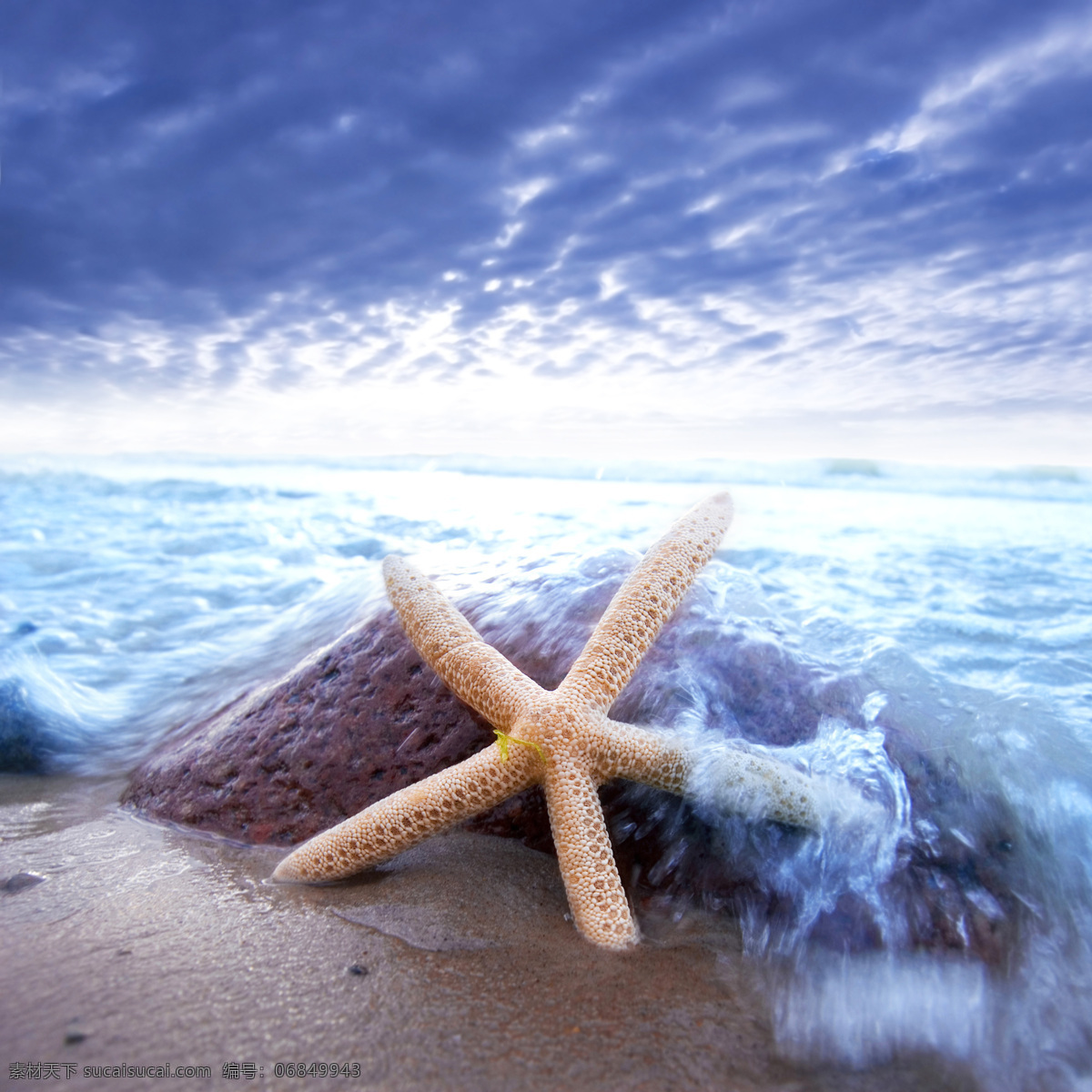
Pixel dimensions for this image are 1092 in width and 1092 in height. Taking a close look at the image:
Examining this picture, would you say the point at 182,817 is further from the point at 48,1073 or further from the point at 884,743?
the point at 884,743

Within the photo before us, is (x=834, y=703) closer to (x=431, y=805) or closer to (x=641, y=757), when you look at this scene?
(x=641, y=757)

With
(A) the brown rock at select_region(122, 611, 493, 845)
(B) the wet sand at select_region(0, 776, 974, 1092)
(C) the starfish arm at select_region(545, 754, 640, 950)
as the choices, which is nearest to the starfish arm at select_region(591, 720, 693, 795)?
(C) the starfish arm at select_region(545, 754, 640, 950)

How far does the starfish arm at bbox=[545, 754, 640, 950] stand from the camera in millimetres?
2166

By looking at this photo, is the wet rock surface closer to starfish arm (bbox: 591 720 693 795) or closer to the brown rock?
the brown rock

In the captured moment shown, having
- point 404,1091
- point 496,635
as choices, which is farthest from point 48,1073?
point 496,635

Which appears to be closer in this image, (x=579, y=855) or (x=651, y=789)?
(x=579, y=855)

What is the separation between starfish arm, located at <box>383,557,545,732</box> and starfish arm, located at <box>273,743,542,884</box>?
0.14 metres

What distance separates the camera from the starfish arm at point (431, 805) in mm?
2260

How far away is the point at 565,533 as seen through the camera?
35.7 ft

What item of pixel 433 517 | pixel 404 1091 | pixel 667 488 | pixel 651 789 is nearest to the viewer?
pixel 404 1091

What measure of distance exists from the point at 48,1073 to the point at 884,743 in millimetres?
2819

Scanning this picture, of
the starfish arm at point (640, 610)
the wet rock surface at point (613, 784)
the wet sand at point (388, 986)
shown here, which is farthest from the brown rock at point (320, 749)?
the starfish arm at point (640, 610)

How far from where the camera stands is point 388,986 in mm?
2037

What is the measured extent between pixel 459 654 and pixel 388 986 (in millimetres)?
1012
